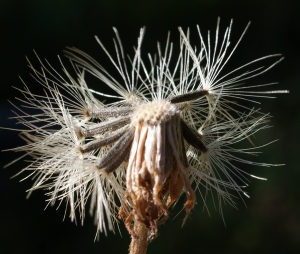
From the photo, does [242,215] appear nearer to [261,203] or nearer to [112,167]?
[261,203]

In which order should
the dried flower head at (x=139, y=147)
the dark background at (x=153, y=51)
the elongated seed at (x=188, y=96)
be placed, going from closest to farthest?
the dried flower head at (x=139, y=147)
the elongated seed at (x=188, y=96)
the dark background at (x=153, y=51)

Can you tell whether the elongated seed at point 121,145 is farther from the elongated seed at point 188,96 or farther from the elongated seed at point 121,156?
the elongated seed at point 188,96

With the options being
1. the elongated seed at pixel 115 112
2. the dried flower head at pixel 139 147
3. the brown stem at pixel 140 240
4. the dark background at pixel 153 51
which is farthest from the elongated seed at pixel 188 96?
A: the dark background at pixel 153 51

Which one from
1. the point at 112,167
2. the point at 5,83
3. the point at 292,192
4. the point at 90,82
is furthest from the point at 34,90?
the point at 112,167

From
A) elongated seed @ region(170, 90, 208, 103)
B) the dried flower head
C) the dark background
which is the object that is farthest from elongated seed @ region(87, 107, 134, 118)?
the dark background

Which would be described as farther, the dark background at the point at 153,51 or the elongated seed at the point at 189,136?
the dark background at the point at 153,51

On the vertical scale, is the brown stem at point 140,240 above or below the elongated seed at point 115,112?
below

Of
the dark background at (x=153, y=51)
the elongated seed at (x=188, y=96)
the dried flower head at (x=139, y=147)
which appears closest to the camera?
the dried flower head at (x=139, y=147)
